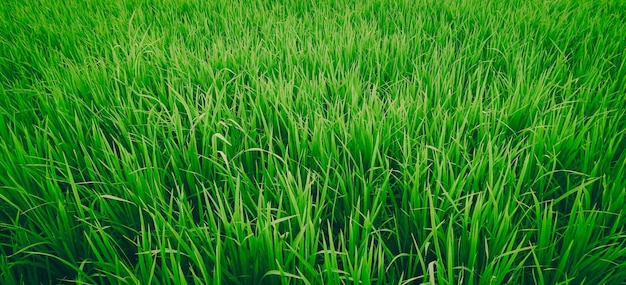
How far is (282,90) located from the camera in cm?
107

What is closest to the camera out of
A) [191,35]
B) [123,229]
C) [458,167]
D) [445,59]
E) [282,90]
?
[123,229]

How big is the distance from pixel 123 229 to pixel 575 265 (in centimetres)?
75

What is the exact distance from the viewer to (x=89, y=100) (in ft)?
3.88

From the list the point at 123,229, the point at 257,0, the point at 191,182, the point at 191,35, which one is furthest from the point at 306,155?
the point at 257,0

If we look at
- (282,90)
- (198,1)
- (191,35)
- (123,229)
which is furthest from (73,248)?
(198,1)

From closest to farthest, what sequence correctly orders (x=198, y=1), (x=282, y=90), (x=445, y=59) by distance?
1. (x=282, y=90)
2. (x=445, y=59)
3. (x=198, y=1)

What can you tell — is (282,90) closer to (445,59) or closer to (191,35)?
(445,59)

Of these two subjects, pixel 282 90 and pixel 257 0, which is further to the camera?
pixel 257 0

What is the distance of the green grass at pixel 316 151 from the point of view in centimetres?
65

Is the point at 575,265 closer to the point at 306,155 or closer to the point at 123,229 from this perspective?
the point at 306,155

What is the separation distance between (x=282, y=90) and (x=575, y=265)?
0.71 meters

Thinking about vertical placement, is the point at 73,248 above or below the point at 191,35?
below

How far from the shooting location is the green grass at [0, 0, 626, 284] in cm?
65

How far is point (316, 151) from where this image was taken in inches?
35.2
